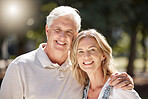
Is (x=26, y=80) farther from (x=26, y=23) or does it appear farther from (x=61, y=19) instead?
(x=26, y=23)

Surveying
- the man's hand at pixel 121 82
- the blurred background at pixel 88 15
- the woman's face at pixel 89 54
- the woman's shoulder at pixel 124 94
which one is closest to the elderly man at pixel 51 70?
the man's hand at pixel 121 82

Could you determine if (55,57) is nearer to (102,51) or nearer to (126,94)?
(102,51)

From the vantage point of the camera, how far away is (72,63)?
9.40ft

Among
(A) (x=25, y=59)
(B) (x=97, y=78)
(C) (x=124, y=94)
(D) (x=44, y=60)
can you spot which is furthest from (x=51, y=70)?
(C) (x=124, y=94)

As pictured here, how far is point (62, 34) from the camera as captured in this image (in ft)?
8.96

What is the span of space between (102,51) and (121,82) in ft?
1.64

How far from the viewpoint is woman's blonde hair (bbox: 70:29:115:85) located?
2.63 m

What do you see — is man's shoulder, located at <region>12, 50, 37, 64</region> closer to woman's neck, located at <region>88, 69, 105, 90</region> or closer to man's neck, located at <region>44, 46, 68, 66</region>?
man's neck, located at <region>44, 46, 68, 66</region>

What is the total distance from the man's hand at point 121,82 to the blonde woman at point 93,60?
4.4 inches

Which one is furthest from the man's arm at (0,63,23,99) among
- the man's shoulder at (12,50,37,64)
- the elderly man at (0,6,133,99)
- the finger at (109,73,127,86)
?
the finger at (109,73,127,86)

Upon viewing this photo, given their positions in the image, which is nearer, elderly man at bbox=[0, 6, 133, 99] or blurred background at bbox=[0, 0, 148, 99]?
elderly man at bbox=[0, 6, 133, 99]

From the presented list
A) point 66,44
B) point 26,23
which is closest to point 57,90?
point 66,44

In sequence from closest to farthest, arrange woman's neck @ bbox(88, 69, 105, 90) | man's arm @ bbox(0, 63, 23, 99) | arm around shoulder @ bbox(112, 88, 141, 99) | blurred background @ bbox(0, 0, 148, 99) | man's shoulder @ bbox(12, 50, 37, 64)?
arm around shoulder @ bbox(112, 88, 141, 99) < man's arm @ bbox(0, 63, 23, 99) < man's shoulder @ bbox(12, 50, 37, 64) < woman's neck @ bbox(88, 69, 105, 90) < blurred background @ bbox(0, 0, 148, 99)

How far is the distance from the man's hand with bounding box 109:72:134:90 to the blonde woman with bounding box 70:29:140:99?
0.11m
